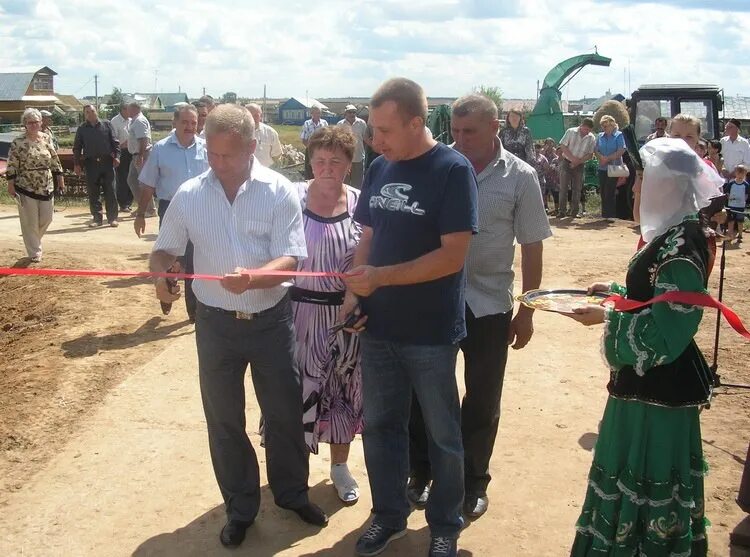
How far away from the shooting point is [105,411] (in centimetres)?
570

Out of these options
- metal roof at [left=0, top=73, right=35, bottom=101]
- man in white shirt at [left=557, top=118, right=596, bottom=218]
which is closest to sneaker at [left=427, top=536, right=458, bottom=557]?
man in white shirt at [left=557, top=118, right=596, bottom=218]

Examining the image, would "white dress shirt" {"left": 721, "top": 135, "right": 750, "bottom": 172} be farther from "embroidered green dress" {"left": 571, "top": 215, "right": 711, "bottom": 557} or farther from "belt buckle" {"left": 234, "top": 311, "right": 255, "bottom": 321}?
"belt buckle" {"left": 234, "top": 311, "right": 255, "bottom": 321}

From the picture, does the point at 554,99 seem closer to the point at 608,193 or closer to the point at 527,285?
the point at 608,193

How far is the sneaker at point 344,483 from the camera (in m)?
4.49

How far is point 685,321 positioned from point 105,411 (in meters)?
4.13

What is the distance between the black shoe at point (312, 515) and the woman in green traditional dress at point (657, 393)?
1.52 m

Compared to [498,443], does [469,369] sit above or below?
above

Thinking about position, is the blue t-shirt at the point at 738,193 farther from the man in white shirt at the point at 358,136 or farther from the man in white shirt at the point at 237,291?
the man in white shirt at the point at 237,291

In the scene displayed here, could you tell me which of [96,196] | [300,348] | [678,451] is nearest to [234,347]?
[300,348]

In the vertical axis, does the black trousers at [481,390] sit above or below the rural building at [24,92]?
below

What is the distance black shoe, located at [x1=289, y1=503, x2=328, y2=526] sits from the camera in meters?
4.22

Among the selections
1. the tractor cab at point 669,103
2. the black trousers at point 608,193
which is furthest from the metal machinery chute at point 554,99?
the black trousers at point 608,193

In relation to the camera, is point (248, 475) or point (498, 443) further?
point (498, 443)

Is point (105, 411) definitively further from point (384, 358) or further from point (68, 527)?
point (384, 358)
